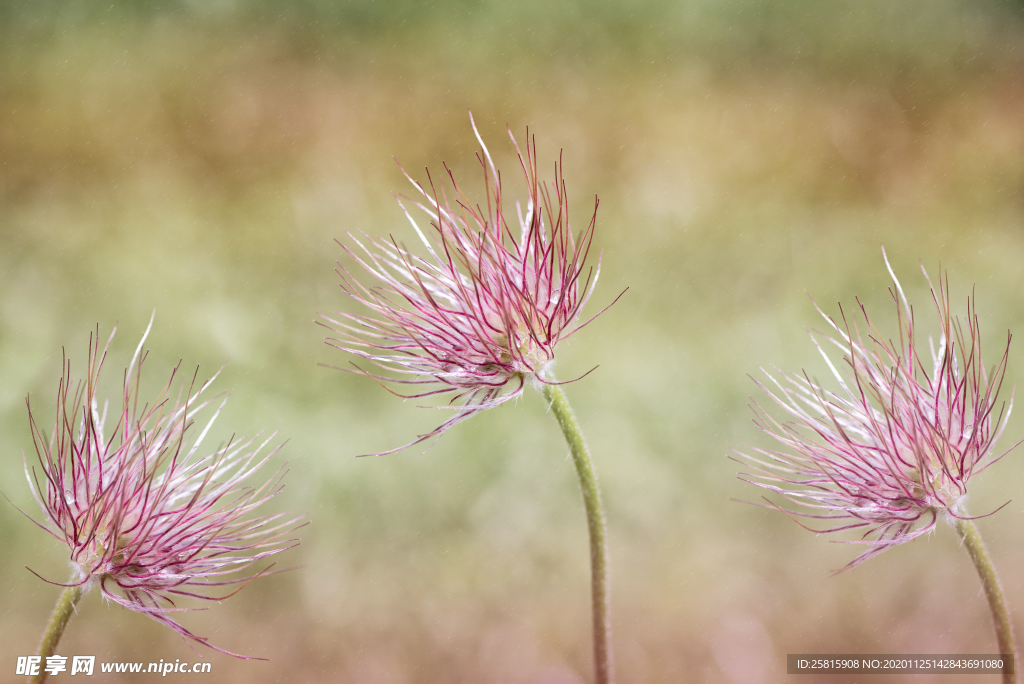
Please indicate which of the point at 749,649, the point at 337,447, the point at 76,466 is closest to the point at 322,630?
the point at 337,447

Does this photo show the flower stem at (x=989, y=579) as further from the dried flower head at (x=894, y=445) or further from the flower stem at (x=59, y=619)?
the flower stem at (x=59, y=619)

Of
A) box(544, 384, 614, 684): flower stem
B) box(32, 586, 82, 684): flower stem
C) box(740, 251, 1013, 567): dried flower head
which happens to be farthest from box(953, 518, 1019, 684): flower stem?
box(32, 586, 82, 684): flower stem

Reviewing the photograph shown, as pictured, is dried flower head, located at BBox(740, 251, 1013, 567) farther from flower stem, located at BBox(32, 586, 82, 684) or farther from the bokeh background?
flower stem, located at BBox(32, 586, 82, 684)

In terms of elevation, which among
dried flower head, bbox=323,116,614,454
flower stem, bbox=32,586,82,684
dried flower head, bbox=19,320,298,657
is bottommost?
flower stem, bbox=32,586,82,684

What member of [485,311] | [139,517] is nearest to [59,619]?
[139,517]

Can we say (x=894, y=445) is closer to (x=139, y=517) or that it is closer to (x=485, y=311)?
(x=485, y=311)

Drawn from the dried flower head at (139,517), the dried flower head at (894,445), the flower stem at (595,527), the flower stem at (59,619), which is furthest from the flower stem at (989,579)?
the flower stem at (59,619)
